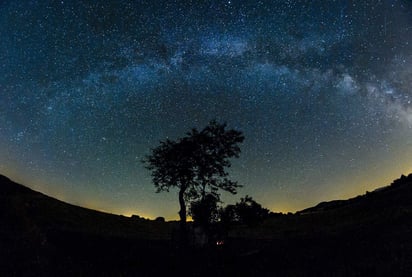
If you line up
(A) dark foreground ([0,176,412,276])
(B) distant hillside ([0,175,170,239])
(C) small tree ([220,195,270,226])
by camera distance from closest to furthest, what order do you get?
(A) dark foreground ([0,176,412,276]), (C) small tree ([220,195,270,226]), (B) distant hillside ([0,175,170,239])

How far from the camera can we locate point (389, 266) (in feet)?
80.9

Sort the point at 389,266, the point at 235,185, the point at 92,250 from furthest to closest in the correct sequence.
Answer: the point at 235,185 < the point at 92,250 < the point at 389,266

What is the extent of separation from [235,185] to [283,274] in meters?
23.8

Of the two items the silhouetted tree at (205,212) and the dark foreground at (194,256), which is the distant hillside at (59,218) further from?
the silhouetted tree at (205,212)

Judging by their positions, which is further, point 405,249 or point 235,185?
point 235,185

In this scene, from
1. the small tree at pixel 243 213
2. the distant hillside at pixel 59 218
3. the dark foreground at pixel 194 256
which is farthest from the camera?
the distant hillside at pixel 59 218

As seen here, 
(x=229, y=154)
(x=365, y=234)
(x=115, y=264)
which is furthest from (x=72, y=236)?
(x=365, y=234)

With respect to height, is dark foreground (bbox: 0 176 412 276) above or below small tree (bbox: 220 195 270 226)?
below

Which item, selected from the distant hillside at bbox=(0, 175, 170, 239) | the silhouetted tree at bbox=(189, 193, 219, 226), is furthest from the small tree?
the distant hillside at bbox=(0, 175, 170, 239)

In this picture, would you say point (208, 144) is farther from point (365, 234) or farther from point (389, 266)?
point (389, 266)

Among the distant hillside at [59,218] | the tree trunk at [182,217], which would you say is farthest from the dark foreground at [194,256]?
the tree trunk at [182,217]

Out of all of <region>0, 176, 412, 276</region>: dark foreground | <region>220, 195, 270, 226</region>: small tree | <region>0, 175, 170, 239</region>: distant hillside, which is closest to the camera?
<region>0, 176, 412, 276</region>: dark foreground

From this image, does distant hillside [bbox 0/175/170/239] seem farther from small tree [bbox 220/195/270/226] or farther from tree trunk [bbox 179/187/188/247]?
small tree [bbox 220/195/270/226]

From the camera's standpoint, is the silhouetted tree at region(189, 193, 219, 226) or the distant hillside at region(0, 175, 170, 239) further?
the distant hillside at region(0, 175, 170, 239)
